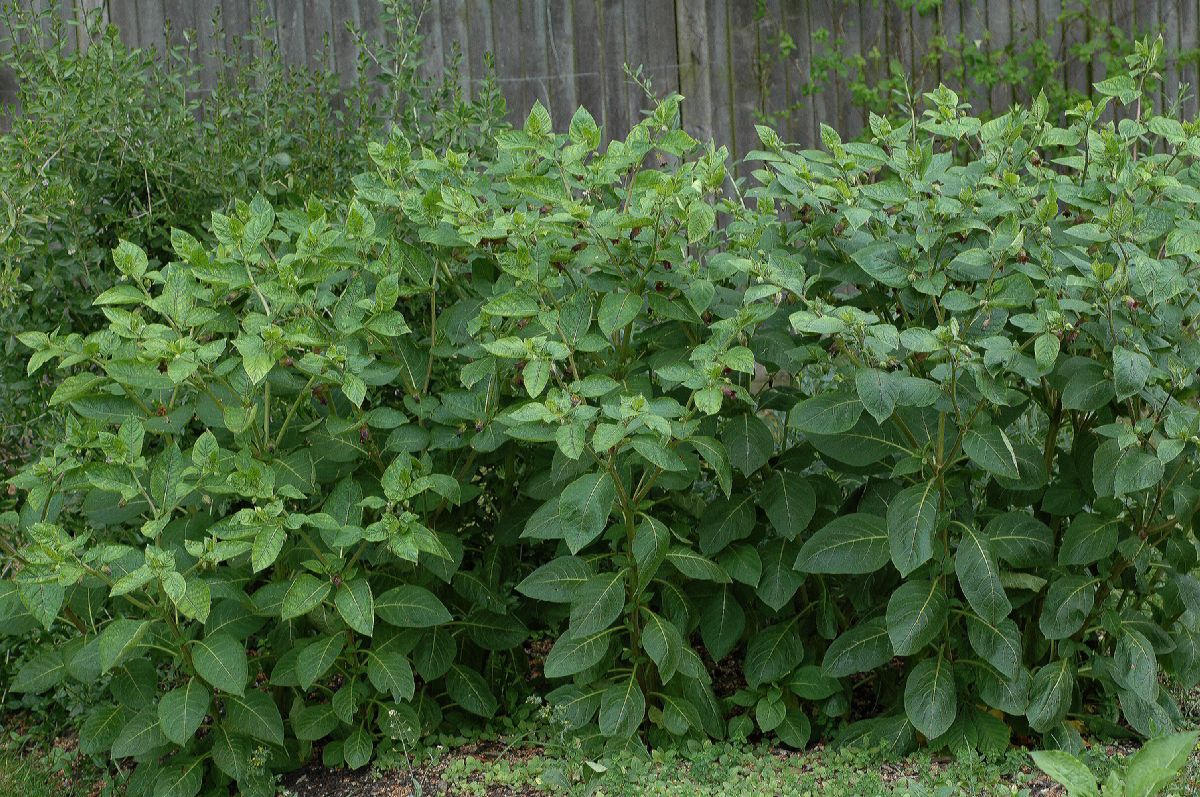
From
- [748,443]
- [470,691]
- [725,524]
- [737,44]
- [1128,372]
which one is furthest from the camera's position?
[737,44]

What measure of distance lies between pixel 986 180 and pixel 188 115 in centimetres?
269

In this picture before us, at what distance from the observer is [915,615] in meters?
3.26

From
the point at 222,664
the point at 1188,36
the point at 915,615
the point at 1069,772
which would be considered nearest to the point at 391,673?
the point at 222,664

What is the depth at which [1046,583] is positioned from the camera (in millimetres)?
3527

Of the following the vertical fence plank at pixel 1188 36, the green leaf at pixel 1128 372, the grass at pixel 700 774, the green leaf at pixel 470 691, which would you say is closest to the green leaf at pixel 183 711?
the grass at pixel 700 774

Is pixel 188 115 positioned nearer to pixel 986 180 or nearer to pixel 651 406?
pixel 651 406

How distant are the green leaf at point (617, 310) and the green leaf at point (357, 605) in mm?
867

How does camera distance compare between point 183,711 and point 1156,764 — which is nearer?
point 1156,764

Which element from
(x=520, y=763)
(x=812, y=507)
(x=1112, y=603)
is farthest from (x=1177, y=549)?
(x=520, y=763)

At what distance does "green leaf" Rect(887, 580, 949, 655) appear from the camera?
324cm

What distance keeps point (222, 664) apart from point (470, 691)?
74 centimetres

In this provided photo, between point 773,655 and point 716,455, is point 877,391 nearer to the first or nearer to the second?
point 716,455

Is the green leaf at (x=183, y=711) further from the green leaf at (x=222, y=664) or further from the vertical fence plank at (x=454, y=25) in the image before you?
the vertical fence plank at (x=454, y=25)

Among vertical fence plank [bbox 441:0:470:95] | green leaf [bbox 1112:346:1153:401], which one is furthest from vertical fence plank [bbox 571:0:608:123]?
green leaf [bbox 1112:346:1153:401]
